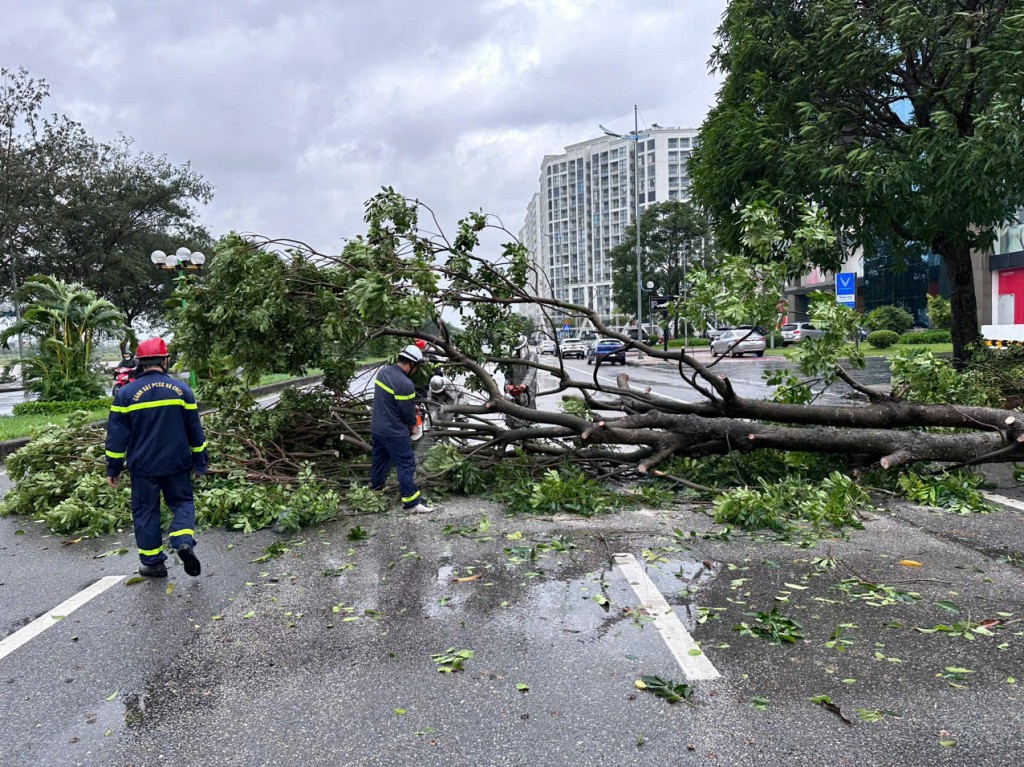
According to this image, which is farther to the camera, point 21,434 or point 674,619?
point 21,434

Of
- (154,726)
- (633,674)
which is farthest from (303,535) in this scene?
(633,674)

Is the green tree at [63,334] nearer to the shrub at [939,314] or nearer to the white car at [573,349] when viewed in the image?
the white car at [573,349]

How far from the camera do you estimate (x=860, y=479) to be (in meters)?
7.04

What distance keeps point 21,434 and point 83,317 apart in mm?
7296

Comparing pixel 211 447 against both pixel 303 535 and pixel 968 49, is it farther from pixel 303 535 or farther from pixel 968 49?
pixel 968 49

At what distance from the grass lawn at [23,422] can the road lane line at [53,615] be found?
28.9 feet

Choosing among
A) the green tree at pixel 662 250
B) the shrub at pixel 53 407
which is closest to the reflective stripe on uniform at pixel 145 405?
the shrub at pixel 53 407

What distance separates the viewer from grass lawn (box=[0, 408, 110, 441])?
43.1 feet

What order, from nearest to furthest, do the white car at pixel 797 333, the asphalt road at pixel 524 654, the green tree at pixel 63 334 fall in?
the asphalt road at pixel 524 654 → the white car at pixel 797 333 → the green tree at pixel 63 334

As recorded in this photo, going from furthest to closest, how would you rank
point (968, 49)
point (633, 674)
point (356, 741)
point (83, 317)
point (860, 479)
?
1. point (83, 317)
2. point (968, 49)
3. point (860, 479)
4. point (633, 674)
5. point (356, 741)

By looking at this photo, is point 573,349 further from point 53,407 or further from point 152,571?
point 152,571

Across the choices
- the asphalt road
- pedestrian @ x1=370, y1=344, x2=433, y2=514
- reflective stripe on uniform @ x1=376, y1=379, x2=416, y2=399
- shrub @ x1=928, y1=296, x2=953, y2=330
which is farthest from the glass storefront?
the asphalt road

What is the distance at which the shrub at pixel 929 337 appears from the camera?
3328 centimetres

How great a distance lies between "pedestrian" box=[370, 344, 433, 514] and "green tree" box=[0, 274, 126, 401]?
1534 cm
